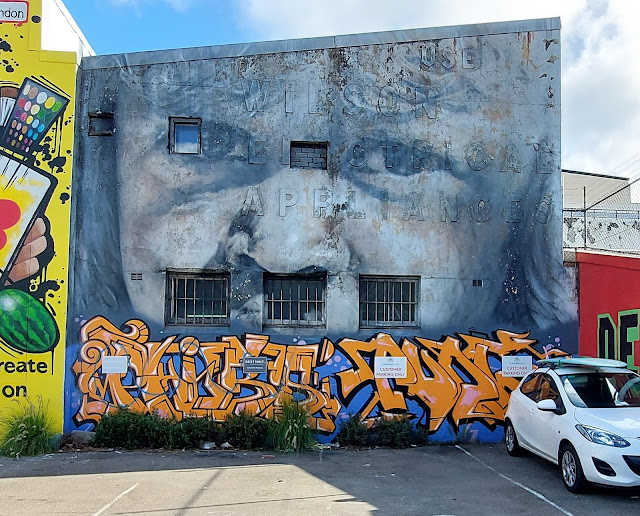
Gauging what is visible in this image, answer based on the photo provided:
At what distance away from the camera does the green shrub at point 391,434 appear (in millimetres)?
11031

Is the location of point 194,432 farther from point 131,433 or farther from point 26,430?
point 26,430

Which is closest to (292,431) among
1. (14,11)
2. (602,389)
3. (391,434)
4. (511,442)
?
(391,434)

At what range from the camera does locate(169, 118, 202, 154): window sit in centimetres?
1151

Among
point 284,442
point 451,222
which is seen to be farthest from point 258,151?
point 284,442

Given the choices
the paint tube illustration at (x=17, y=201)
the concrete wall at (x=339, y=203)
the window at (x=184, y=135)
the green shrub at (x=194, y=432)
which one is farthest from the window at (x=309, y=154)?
the green shrub at (x=194, y=432)

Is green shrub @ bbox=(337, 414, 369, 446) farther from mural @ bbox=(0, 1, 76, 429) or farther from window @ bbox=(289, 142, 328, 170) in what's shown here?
mural @ bbox=(0, 1, 76, 429)

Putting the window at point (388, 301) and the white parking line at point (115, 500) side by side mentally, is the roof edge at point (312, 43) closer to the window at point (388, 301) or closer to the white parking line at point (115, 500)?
the window at point (388, 301)

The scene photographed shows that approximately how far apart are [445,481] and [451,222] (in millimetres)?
4732

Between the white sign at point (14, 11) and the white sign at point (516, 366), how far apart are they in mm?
10114

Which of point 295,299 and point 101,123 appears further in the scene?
Result: point 295,299

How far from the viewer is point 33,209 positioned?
35.8 feet

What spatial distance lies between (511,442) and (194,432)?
16.6ft

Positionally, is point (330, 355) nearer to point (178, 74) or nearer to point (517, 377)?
point (517, 377)

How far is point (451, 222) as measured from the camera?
11.8 metres
